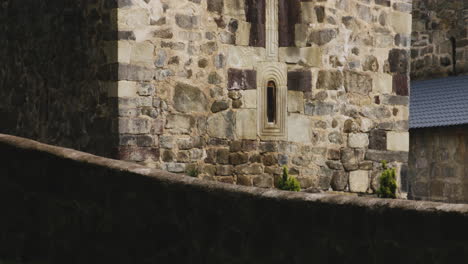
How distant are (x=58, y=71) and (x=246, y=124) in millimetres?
2117

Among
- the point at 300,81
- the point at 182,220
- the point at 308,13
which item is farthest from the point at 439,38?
the point at 182,220

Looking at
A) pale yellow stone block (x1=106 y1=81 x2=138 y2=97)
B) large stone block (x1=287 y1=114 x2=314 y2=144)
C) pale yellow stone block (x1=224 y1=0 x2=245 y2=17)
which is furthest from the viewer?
large stone block (x1=287 y1=114 x2=314 y2=144)

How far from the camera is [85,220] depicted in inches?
267

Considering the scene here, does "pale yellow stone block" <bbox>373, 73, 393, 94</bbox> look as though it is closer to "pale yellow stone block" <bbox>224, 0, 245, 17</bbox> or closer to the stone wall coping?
"pale yellow stone block" <bbox>224, 0, 245, 17</bbox>

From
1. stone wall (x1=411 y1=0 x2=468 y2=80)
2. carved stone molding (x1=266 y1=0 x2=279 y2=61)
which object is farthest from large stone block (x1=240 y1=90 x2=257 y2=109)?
stone wall (x1=411 y1=0 x2=468 y2=80)

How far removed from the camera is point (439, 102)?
56.2 ft

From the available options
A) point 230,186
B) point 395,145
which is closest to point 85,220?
point 230,186

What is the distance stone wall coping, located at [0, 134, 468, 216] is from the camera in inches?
197

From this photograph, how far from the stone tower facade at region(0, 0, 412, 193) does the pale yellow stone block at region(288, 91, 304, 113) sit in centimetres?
1

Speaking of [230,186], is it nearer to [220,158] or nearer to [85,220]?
[85,220]

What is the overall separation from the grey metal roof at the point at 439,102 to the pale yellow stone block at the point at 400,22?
14.6 ft

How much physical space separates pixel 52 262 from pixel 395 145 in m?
5.95

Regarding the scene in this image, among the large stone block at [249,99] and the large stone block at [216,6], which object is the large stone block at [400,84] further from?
the large stone block at [216,6]

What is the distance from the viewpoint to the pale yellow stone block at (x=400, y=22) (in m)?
11.8
